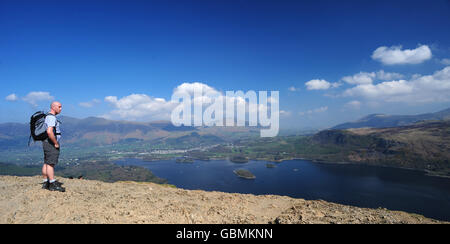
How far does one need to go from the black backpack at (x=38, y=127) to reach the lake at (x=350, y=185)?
3302 inches

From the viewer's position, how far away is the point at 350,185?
97.8 metres

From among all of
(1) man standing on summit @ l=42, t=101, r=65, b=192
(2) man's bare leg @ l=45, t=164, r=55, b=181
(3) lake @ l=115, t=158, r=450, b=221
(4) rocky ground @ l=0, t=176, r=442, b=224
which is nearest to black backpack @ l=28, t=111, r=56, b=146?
(1) man standing on summit @ l=42, t=101, r=65, b=192

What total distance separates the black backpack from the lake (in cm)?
8388

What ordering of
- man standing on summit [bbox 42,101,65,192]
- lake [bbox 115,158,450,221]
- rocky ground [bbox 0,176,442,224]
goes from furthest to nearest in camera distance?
lake [bbox 115,158,450,221] → man standing on summit [bbox 42,101,65,192] → rocky ground [bbox 0,176,442,224]

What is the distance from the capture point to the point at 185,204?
7.86m

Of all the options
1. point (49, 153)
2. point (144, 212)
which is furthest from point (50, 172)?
point (144, 212)

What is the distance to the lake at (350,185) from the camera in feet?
239

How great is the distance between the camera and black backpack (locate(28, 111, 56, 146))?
7.40 meters

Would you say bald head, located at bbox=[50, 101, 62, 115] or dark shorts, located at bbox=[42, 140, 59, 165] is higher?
bald head, located at bbox=[50, 101, 62, 115]

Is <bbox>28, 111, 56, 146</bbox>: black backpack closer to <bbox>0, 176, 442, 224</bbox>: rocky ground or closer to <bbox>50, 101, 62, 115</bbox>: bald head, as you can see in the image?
<bbox>50, 101, 62, 115</bbox>: bald head

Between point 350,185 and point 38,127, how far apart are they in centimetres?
11505
